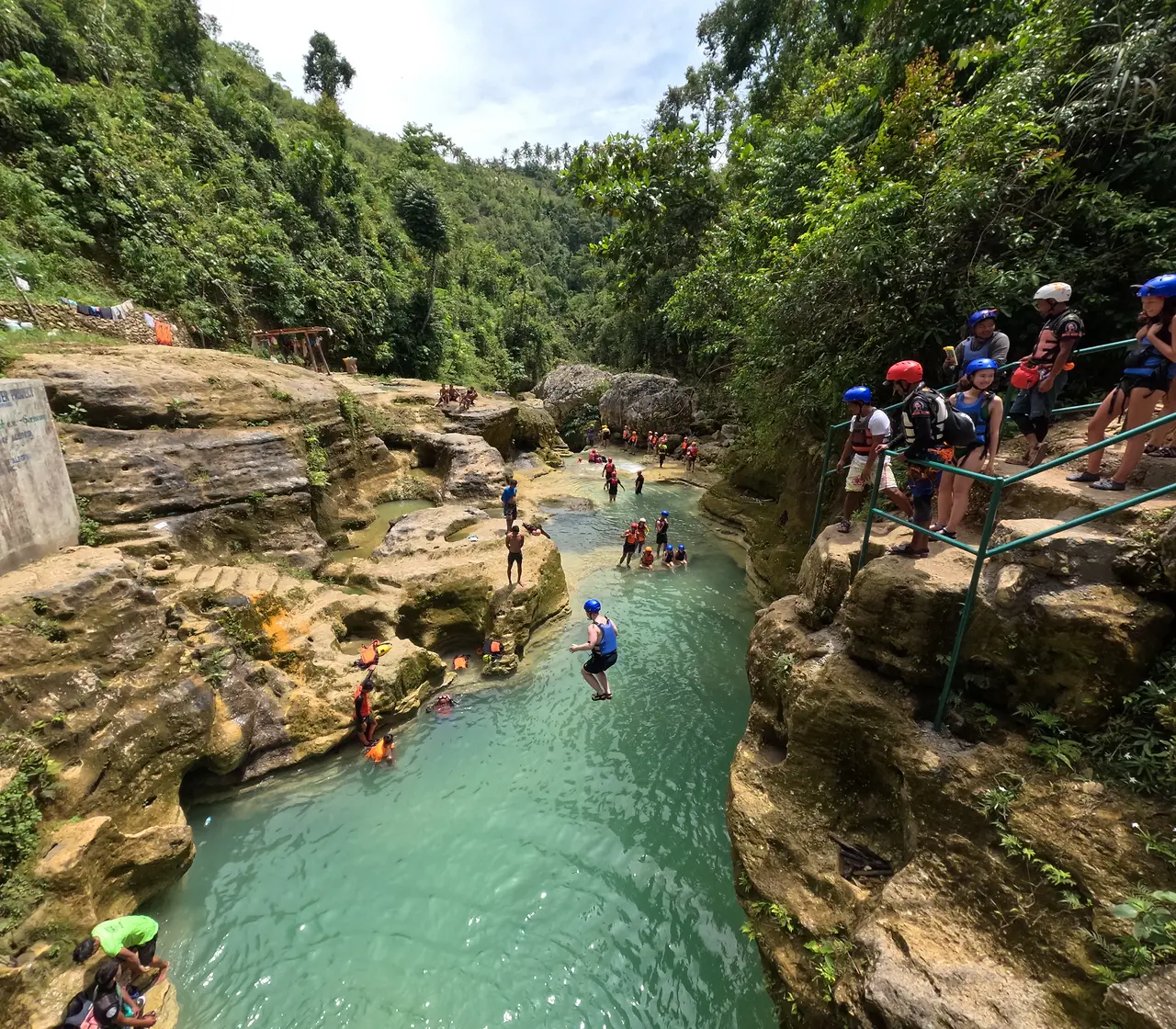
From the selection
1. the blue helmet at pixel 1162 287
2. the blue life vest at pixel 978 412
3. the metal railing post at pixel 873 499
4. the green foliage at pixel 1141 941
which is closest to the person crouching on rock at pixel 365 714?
the metal railing post at pixel 873 499

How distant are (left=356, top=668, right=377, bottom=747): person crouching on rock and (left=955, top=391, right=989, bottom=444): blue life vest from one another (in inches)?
357

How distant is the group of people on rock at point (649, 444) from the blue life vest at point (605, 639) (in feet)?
61.4

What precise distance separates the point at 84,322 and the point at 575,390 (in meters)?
25.3

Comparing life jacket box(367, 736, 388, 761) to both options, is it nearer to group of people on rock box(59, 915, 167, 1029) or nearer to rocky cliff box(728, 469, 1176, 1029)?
group of people on rock box(59, 915, 167, 1029)

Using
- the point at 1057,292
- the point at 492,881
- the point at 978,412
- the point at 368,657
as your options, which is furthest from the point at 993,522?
the point at 368,657

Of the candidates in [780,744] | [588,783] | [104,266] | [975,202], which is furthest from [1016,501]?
[104,266]

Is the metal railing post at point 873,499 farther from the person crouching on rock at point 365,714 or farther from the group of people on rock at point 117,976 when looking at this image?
the group of people on rock at point 117,976

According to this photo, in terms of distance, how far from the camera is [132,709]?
6301 millimetres

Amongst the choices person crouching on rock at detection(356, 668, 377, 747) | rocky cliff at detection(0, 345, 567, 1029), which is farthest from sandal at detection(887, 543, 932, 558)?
person crouching on rock at detection(356, 668, 377, 747)

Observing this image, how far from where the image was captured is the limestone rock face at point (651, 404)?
1181 inches

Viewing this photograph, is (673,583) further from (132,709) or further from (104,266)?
(104,266)

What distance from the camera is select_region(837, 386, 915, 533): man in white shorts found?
561 centimetres

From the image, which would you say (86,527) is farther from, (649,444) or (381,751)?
(649,444)

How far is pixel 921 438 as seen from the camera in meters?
4.88
